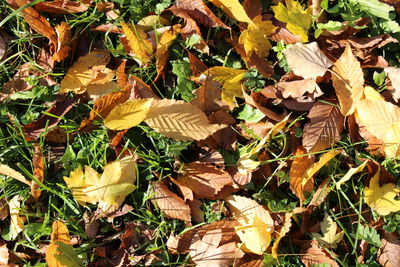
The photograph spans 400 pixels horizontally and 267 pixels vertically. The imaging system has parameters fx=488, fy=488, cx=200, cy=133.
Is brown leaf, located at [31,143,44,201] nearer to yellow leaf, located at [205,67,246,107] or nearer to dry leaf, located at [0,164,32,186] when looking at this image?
dry leaf, located at [0,164,32,186]

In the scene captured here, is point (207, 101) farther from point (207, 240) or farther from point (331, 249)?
point (331, 249)

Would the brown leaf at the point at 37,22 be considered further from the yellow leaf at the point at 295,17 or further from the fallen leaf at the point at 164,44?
the yellow leaf at the point at 295,17

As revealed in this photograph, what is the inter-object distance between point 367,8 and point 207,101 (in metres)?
0.79

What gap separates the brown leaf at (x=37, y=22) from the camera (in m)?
2.18

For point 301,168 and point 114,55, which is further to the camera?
point 114,55

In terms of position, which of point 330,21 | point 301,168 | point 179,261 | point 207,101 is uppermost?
point 330,21

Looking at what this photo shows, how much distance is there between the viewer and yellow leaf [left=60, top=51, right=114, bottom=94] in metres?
2.17

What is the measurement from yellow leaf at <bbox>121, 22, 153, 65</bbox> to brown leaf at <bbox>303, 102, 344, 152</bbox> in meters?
0.75

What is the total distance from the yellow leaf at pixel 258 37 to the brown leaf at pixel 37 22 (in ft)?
2.79

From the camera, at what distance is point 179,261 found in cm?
210

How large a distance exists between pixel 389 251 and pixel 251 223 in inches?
23.1

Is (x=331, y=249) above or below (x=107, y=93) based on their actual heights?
below

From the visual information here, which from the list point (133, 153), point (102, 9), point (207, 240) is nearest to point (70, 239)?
point (133, 153)

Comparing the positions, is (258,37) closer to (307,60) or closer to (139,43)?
(307,60)
